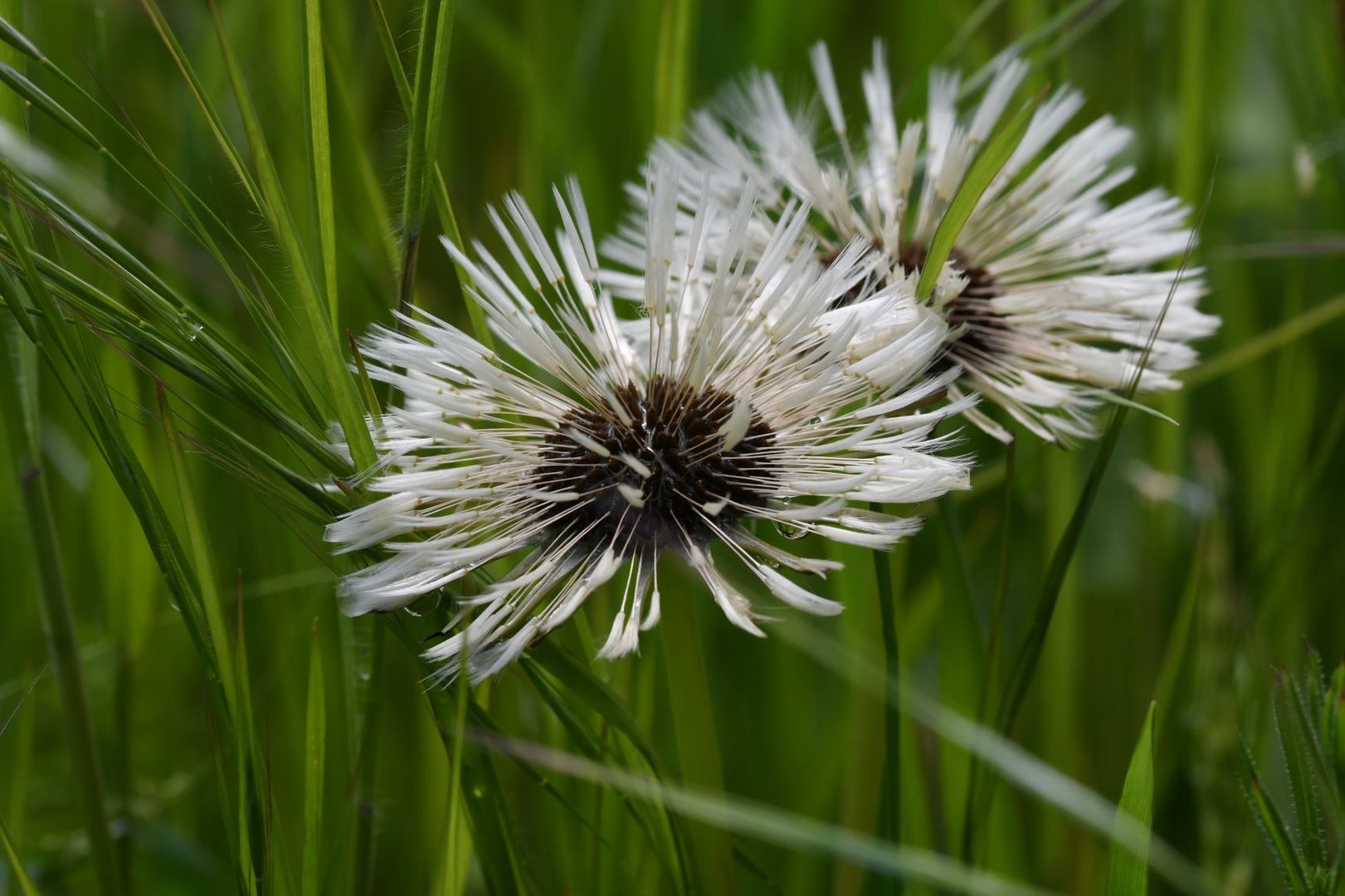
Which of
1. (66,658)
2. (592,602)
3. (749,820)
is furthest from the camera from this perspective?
(592,602)

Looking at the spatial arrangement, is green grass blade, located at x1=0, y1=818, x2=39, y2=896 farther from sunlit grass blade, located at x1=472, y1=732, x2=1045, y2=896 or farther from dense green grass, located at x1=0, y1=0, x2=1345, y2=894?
sunlit grass blade, located at x1=472, y1=732, x2=1045, y2=896

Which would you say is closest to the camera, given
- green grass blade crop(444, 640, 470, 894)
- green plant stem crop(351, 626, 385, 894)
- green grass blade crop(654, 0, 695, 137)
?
green grass blade crop(444, 640, 470, 894)

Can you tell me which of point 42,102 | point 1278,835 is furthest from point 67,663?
point 1278,835

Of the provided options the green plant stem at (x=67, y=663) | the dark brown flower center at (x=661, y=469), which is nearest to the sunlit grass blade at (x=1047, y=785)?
the dark brown flower center at (x=661, y=469)

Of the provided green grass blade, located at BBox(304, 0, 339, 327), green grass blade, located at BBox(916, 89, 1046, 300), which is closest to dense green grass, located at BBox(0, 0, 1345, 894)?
green grass blade, located at BBox(304, 0, 339, 327)

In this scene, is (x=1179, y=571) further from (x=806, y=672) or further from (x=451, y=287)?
(x=451, y=287)

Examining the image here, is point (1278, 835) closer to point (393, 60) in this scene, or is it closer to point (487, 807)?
point (487, 807)
